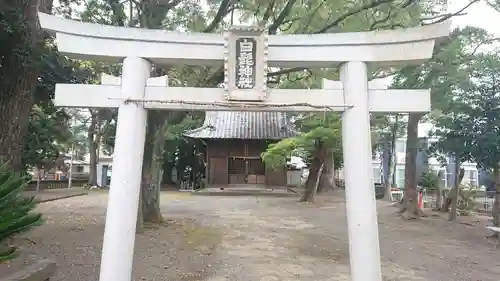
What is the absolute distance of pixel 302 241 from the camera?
36.2ft

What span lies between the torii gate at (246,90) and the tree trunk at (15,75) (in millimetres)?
1992

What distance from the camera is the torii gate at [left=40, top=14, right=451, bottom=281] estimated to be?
218 inches

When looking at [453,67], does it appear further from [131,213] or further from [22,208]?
[22,208]

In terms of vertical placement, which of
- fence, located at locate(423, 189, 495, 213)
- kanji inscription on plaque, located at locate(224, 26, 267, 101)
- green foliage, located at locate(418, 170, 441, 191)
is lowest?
fence, located at locate(423, 189, 495, 213)

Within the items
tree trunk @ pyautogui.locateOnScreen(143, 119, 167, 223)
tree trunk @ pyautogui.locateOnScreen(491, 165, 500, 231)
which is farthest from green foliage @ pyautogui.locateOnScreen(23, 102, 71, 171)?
tree trunk @ pyautogui.locateOnScreen(491, 165, 500, 231)

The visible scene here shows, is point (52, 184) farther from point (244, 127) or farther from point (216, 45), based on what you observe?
point (216, 45)

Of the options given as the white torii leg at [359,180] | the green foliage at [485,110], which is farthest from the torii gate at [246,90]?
the green foliage at [485,110]

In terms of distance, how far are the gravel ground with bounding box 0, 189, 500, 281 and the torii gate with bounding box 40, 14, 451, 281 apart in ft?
6.64

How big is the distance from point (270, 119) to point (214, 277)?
23.9 meters

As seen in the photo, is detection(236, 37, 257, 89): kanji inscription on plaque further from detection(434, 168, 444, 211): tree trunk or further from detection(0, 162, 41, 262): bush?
detection(434, 168, 444, 211): tree trunk

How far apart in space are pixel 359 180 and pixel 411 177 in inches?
477

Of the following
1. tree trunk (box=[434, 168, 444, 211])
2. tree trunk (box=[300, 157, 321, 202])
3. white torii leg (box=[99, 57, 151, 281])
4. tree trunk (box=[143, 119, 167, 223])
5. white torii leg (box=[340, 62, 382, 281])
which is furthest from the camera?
tree trunk (box=[300, 157, 321, 202])

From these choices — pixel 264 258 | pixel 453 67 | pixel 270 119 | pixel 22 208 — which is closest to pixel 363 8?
pixel 453 67

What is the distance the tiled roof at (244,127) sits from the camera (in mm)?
28797
